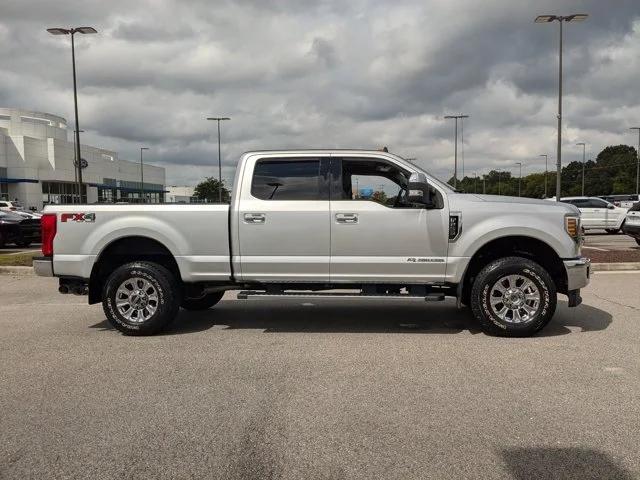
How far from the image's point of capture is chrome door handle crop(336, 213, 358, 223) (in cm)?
624

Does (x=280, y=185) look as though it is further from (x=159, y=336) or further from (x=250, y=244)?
(x=159, y=336)

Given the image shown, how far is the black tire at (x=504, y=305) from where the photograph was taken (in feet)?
20.0

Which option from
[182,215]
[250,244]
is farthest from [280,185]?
[182,215]

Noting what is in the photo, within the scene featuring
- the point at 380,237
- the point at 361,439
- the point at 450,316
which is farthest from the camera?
the point at 450,316

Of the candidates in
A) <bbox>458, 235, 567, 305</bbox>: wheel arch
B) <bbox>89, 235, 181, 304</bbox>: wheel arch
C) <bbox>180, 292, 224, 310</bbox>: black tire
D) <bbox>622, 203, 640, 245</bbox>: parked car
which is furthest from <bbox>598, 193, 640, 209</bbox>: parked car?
<bbox>89, 235, 181, 304</bbox>: wheel arch

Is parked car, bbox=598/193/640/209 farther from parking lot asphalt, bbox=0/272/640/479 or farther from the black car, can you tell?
the black car

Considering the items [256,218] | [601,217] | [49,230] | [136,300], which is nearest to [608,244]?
[601,217]

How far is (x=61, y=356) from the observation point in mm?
5660

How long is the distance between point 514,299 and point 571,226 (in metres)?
1.03

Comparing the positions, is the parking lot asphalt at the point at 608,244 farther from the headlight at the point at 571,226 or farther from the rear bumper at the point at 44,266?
the rear bumper at the point at 44,266

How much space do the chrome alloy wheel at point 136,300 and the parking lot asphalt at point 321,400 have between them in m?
0.28

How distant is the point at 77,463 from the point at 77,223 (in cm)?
382

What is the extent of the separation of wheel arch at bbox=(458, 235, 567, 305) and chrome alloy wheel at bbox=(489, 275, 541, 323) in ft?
1.19

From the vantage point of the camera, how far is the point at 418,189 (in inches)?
234
